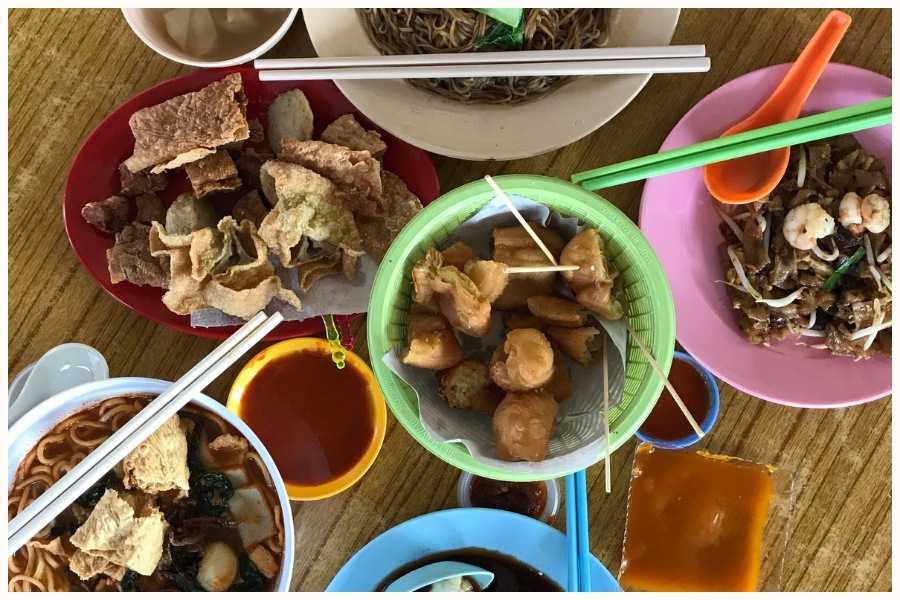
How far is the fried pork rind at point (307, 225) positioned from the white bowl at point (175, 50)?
0.23m

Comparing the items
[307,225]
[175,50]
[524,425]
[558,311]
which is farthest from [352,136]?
[524,425]

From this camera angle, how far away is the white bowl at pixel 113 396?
119 centimetres

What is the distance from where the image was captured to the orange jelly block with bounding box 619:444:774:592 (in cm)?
139

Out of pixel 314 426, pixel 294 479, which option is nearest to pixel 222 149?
pixel 314 426

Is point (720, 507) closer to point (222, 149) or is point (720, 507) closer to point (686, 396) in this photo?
point (686, 396)

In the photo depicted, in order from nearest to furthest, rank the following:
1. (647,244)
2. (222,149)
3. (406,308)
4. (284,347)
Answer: (647,244), (406,308), (222,149), (284,347)

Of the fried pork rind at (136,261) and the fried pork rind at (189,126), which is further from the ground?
the fried pork rind at (189,126)

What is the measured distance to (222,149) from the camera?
128 cm

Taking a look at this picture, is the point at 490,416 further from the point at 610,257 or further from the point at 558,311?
the point at 610,257

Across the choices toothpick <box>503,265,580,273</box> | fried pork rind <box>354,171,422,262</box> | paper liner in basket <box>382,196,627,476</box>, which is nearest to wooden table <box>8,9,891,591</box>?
fried pork rind <box>354,171,422,262</box>

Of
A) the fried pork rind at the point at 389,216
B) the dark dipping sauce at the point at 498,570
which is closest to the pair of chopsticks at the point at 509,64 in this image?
the fried pork rind at the point at 389,216

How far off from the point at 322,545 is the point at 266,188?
0.84m

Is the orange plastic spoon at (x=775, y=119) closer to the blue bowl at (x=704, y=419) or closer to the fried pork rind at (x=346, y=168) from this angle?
the blue bowl at (x=704, y=419)

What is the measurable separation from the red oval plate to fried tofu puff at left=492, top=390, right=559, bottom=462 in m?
0.47
